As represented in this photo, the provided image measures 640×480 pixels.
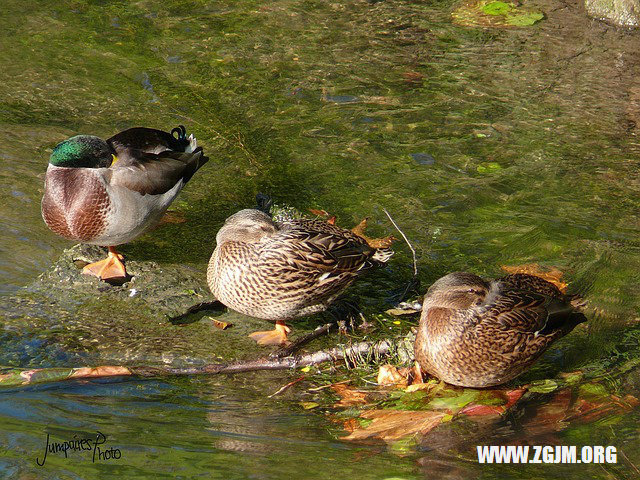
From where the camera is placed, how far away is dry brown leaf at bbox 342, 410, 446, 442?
403cm

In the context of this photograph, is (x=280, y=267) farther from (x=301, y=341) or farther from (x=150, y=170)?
(x=150, y=170)

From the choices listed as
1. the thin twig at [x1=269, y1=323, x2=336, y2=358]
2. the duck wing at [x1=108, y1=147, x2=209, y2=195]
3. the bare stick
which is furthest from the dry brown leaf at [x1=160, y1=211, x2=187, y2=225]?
the bare stick

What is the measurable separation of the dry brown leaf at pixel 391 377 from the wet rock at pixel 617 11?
18.8ft

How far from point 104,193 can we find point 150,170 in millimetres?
356

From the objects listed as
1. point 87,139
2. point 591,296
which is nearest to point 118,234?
point 87,139

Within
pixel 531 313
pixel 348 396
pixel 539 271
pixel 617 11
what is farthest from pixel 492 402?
pixel 617 11

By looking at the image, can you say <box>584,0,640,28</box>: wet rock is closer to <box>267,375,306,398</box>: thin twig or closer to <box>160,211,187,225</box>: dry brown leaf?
<box>160,211,187,225</box>: dry brown leaf

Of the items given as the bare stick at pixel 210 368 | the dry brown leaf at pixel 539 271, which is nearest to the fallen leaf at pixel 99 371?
the bare stick at pixel 210 368

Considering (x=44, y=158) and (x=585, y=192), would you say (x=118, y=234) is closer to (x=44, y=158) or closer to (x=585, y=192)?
(x=44, y=158)

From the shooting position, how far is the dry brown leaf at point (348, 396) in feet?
14.6

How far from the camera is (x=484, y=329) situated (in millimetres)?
4332

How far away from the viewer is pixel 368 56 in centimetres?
820

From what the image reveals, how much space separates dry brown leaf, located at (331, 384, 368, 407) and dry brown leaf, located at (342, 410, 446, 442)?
149mm

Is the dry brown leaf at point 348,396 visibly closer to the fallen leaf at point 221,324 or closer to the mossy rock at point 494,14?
the fallen leaf at point 221,324
